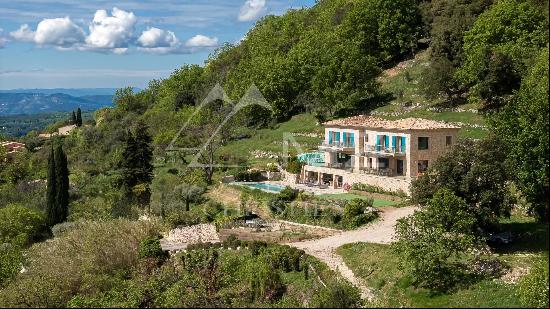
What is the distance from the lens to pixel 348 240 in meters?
25.6

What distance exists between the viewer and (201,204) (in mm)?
35344

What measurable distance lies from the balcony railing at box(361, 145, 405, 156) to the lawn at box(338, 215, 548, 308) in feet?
33.3

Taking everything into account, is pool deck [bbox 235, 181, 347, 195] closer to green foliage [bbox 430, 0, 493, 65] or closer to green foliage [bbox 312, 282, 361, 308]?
green foliage [bbox 312, 282, 361, 308]

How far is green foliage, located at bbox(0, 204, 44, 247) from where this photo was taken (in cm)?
3331

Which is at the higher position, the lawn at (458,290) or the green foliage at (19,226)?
the lawn at (458,290)

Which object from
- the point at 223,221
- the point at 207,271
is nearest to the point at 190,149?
the point at 223,221

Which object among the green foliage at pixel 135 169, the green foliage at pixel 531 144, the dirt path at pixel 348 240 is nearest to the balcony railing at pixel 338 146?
the dirt path at pixel 348 240

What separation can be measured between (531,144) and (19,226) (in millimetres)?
27072

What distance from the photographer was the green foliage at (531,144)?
1931 cm

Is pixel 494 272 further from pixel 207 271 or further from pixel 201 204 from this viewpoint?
pixel 201 204

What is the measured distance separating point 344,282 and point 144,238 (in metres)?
11.5

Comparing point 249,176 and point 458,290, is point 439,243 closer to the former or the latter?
point 458,290

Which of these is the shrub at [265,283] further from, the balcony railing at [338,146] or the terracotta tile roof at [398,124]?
the balcony railing at [338,146]

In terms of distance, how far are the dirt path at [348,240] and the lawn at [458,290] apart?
374mm
